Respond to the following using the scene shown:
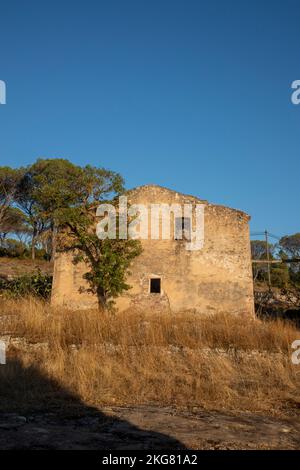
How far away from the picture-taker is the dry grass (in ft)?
21.8

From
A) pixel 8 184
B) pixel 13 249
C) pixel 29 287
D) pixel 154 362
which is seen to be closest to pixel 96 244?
pixel 29 287

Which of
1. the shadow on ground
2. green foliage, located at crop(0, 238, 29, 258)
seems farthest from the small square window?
green foliage, located at crop(0, 238, 29, 258)

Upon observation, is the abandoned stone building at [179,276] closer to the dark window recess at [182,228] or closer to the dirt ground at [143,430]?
the dark window recess at [182,228]

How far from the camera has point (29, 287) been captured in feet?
58.5

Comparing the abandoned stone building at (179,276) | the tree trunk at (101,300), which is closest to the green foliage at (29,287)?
the abandoned stone building at (179,276)

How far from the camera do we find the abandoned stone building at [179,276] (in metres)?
15.2

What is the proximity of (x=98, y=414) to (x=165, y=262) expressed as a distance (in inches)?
399

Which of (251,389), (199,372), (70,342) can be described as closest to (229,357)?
(199,372)

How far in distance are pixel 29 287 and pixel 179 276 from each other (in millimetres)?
6684

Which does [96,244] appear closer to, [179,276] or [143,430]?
[179,276]

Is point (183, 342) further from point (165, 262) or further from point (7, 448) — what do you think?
point (7, 448)

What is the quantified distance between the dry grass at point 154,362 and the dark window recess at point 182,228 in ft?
11.9

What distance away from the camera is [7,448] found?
3.93 meters

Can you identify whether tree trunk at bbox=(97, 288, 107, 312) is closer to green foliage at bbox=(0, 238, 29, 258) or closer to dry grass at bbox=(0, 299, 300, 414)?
dry grass at bbox=(0, 299, 300, 414)
